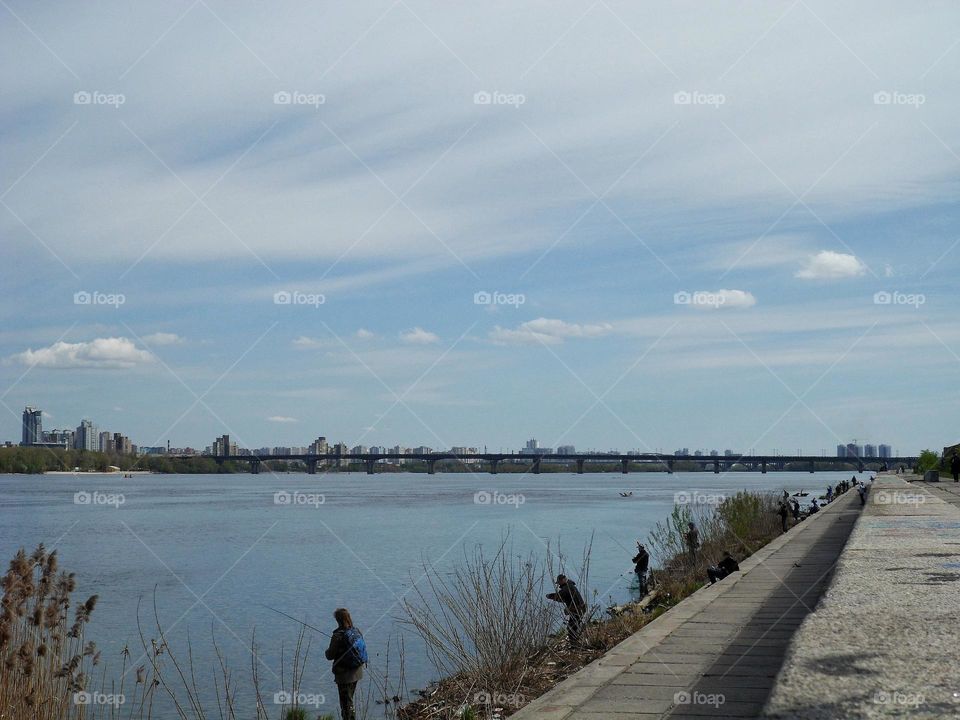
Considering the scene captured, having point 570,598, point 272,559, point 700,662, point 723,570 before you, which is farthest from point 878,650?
point 272,559

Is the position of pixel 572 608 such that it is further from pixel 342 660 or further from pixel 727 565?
pixel 727 565

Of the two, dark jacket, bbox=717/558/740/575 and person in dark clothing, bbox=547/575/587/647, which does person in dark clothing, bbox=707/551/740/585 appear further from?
person in dark clothing, bbox=547/575/587/647

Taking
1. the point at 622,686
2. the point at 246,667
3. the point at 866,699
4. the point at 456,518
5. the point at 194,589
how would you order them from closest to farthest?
the point at 866,699
the point at 622,686
the point at 246,667
the point at 194,589
the point at 456,518

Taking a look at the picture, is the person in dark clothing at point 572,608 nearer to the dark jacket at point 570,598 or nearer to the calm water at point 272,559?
the dark jacket at point 570,598

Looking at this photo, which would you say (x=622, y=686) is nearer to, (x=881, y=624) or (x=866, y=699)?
(x=881, y=624)

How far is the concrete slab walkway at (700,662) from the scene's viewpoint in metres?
8.48

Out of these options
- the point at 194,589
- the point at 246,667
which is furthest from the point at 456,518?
the point at 246,667

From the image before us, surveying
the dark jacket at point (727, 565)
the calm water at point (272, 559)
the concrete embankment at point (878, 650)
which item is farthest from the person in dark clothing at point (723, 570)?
the concrete embankment at point (878, 650)

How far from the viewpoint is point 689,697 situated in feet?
28.5

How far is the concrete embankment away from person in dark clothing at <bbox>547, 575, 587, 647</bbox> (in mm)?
6718

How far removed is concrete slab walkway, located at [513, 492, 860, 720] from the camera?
27.8ft

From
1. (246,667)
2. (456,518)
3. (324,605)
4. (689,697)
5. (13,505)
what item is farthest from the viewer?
(13,505)

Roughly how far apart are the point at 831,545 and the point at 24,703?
19929mm

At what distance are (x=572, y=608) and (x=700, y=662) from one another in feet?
15.4
